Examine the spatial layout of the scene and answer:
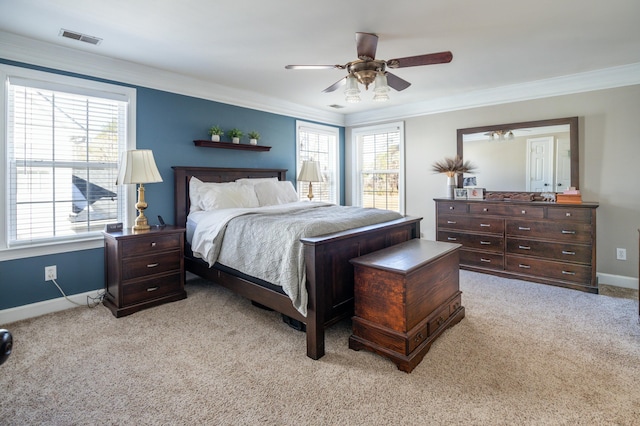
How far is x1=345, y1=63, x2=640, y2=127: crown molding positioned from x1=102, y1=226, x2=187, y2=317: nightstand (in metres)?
3.84

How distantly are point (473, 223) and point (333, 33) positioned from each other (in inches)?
114

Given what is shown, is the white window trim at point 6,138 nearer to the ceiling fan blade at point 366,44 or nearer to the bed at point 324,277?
the bed at point 324,277

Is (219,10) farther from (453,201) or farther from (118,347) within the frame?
(453,201)

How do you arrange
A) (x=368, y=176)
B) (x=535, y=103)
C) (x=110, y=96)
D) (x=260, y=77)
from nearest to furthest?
(x=110, y=96), (x=260, y=77), (x=535, y=103), (x=368, y=176)

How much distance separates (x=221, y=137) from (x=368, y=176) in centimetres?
273

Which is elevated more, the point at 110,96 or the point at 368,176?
the point at 110,96

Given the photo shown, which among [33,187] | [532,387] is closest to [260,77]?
[33,187]

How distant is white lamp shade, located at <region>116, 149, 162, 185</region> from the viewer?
3.06 metres

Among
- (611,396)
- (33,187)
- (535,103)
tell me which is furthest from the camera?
(535,103)

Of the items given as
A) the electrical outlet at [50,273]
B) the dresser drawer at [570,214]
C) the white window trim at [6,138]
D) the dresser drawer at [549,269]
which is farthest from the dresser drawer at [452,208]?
the electrical outlet at [50,273]

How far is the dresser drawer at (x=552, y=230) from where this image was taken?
352 centimetres

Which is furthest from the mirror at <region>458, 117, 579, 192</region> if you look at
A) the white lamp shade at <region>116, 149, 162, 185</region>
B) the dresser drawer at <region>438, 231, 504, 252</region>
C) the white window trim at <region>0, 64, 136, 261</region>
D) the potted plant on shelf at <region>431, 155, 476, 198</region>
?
the white window trim at <region>0, 64, 136, 261</region>

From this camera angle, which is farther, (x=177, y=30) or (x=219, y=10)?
(x=177, y=30)

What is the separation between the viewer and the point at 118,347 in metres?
2.37
